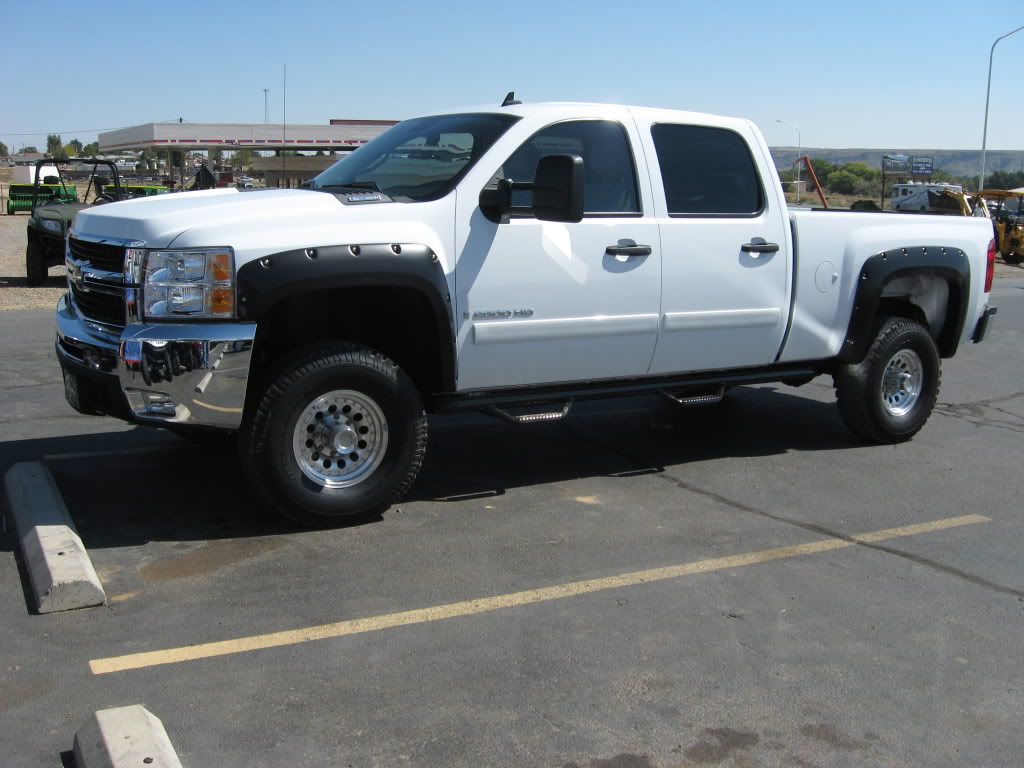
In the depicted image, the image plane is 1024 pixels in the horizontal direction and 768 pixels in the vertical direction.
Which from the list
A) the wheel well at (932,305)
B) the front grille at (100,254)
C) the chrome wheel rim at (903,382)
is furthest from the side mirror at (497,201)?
the chrome wheel rim at (903,382)

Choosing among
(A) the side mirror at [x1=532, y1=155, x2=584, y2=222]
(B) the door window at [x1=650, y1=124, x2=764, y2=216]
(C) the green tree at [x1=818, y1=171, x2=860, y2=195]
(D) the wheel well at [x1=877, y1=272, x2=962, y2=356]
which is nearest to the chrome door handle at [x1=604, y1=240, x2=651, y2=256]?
(B) the door window at [x1=650, y1=124, x2=764, y2=216]

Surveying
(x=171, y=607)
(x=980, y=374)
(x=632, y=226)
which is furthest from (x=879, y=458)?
(x=171, y=607)

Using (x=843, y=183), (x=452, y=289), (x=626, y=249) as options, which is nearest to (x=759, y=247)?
(x=626, y=249)

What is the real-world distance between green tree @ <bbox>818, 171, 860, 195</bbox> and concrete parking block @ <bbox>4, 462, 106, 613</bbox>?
169 ft

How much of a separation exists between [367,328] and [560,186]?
125 cm

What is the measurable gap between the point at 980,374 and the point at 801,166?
3307 millimetres

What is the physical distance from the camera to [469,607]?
4441 mm

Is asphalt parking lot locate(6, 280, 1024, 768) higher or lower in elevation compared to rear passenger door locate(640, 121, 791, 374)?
lower

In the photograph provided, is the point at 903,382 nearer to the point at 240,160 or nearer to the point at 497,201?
the point at 497,201

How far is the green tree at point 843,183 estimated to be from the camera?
54225 millimetres

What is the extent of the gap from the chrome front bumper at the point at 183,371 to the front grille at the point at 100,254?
0.36 meters

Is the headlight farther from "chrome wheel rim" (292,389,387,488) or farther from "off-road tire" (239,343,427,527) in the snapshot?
"chrome wheel rim" (292,389,387,488)

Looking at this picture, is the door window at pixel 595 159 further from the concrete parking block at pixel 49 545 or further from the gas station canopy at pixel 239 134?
the gas station canopy at pixel 239 134

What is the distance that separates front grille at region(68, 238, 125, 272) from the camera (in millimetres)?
4965
